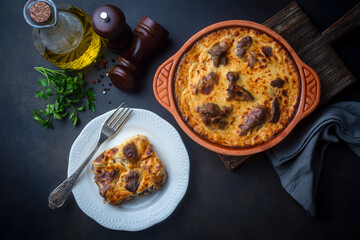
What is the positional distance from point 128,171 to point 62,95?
111 centimetres

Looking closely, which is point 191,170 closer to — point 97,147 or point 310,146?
point 97,147

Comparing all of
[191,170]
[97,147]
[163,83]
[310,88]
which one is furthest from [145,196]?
[310,88]

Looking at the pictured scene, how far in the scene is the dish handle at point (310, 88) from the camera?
248 centimetres

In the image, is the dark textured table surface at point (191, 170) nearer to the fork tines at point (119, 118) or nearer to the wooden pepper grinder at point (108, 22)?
the fork tines at point (119, 118)

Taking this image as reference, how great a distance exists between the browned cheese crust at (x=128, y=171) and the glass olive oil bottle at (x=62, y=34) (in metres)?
1.00

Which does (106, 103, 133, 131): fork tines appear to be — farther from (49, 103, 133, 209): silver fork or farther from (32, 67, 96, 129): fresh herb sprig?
(32, 67, 96, 129): fresh herb sprig

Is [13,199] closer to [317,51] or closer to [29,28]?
[29,28]

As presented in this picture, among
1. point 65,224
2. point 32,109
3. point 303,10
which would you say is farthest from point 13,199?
point 303,10

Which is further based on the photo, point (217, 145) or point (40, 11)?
point (217, 145)

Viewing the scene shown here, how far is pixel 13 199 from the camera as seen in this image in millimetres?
3061

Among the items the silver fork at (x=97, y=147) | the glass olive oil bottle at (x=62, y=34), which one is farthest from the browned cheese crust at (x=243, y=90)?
the glass olive oil bottle at (x=62, y=34)

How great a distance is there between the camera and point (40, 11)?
2.39 metres

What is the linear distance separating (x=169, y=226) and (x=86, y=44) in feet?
6.87

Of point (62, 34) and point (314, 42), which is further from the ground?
point (62, 34)
